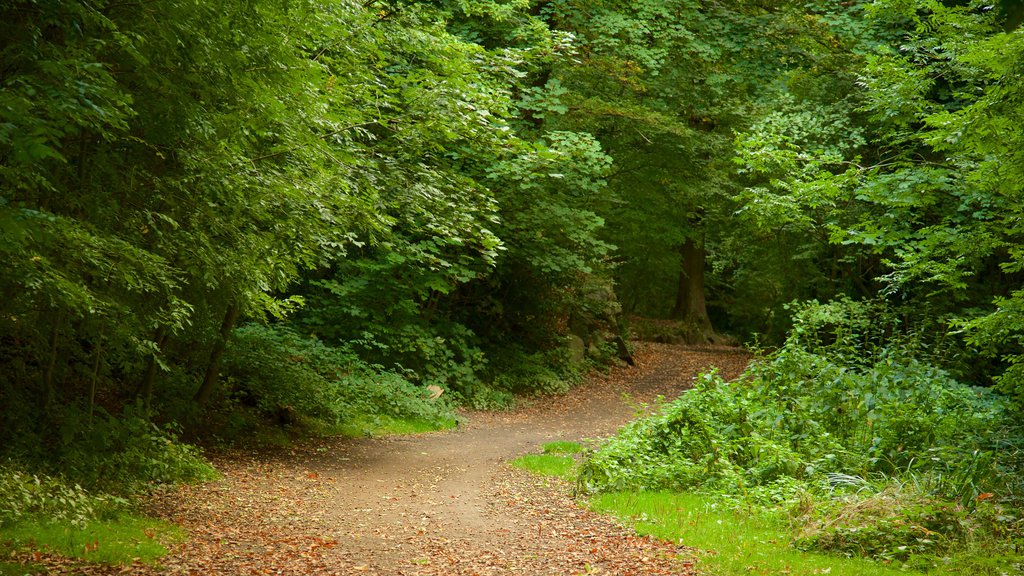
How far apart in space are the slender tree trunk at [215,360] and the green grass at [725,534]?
5.51 metres

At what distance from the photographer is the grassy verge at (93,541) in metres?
5.43

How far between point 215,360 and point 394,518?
413 centimetres

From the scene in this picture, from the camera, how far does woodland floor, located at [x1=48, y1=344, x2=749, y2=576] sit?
625 centimetres

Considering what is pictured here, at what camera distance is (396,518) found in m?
8.00

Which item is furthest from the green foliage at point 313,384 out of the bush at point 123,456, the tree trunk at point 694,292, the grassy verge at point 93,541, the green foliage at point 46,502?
the tree trunk at point 694,292

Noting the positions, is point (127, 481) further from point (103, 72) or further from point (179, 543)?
point (103, 72)

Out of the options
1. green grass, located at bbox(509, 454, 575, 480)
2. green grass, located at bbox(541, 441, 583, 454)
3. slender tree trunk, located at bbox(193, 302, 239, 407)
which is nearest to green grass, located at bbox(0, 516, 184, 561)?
slender tree trunk, located at bbox(193, 302, 239, 407)

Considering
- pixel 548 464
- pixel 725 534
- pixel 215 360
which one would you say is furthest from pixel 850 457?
pixel 215 360

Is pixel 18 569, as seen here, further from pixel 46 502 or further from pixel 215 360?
pixel 215 360

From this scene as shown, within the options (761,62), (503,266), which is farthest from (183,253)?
(761,62)

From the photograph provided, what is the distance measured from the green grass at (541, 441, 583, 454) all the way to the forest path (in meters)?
0.48

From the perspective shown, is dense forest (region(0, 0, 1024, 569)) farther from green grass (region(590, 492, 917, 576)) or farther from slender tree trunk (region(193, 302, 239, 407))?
green grass (region(590, 492, 917, 576))

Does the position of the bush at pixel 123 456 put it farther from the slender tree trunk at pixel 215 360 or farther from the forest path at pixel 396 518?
the slender tree trunk at pixel 215 360

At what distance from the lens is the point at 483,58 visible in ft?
38.2
